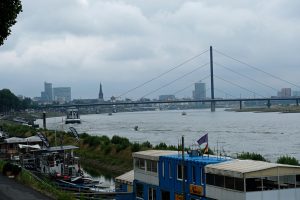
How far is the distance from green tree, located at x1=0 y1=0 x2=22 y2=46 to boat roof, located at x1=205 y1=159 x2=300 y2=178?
781cm

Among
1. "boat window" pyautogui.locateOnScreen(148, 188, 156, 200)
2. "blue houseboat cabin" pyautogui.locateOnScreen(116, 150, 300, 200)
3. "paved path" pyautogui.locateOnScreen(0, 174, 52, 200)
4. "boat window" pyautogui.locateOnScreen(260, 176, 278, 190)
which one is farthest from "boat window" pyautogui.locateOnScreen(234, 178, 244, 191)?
"paved path" pyautogui.locateOnScreen(0, 174, 52, 200)

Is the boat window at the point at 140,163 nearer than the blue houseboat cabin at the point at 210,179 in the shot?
No

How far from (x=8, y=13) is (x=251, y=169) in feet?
27.9

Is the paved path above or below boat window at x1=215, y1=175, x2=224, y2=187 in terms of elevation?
below

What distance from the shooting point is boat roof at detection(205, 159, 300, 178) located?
52.3 feet

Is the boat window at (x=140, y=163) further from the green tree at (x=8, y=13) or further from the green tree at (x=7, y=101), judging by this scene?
the green tree at (x=7, y=101)

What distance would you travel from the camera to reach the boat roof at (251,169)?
15938 millimetres

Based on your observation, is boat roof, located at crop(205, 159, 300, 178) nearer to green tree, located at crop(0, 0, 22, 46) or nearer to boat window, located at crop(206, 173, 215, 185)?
boat window, located at crop(206, 173, 215, 185)

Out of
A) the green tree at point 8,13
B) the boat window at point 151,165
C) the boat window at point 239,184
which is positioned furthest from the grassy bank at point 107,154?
the green tree at point 8,13

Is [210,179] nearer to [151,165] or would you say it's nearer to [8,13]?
[151,165]

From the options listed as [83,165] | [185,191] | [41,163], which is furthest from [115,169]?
[185,191]

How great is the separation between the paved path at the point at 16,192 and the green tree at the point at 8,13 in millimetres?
5485

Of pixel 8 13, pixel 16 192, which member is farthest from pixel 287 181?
pixel 8 13

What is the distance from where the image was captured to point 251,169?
16.2 m
